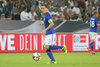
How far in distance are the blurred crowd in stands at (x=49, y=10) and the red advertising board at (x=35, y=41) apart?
1.33 m

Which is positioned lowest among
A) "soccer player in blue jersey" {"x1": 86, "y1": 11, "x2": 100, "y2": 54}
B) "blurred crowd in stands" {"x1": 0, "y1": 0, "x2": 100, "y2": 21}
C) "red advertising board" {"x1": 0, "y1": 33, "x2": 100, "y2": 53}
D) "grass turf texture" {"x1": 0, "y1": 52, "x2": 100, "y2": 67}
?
"grass turf texture" {"x1": 0, "y1": 52, "x2": 100, "y2": 67}

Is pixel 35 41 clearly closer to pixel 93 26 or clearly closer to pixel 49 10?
pixel 49 10

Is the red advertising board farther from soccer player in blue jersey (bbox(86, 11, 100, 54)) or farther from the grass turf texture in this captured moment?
the grass turf texture

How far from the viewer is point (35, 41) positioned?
60.0 feet

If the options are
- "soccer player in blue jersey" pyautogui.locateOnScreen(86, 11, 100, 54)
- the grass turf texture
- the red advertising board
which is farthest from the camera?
the red advertising board

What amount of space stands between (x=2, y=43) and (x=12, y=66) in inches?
283

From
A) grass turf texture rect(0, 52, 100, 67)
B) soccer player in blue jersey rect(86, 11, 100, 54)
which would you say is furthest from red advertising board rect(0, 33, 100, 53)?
grass turf texture rect(0, 52, 100, 67)

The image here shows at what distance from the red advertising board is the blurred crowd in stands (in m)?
1.33

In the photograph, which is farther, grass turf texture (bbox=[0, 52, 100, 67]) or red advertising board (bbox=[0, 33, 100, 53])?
red advertising board (bbox=[0, 33, 100, 53])

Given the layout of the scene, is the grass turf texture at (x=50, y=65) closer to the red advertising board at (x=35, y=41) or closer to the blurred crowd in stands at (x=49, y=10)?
the red advertising board at (x=35, y=41)

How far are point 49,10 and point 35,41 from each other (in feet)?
9.04

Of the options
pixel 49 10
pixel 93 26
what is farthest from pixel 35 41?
pixel 93 26

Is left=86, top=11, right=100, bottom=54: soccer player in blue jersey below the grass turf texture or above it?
above

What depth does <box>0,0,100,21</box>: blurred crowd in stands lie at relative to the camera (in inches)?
758
